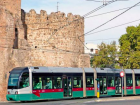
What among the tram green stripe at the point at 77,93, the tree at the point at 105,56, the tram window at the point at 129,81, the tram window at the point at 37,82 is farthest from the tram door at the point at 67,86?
the tree at the point at 105,56

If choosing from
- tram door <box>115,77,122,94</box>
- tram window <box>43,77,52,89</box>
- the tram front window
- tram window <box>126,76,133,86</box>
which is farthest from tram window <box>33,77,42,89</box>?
tram window <box>126,76,133,86</box>

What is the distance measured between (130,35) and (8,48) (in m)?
24.6

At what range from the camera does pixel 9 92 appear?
27.0m

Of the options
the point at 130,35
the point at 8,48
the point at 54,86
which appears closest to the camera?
the point at 54,86

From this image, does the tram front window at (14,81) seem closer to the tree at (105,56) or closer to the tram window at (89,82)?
the tram window at (89,82)

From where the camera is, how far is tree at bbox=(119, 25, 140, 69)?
53.7 meters

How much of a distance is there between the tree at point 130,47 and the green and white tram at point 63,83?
1708 cm

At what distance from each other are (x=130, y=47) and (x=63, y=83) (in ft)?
90.5

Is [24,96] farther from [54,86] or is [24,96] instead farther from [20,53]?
[20,53]

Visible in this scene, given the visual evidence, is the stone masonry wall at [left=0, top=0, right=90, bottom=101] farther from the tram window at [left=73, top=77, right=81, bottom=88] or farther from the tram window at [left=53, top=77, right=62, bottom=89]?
the tram window at [left=53, top=77, right=62, bottom=89]

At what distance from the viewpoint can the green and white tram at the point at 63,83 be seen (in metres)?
27.0

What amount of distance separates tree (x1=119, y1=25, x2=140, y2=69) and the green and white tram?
56.0 ft

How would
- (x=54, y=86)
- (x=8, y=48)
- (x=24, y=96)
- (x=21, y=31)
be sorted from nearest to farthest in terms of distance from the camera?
(x=24, y=96)
(x=54, y=86)
(x=8, y=48)
(x=21, y=31)

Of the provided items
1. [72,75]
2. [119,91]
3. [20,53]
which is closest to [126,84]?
[119,91]
